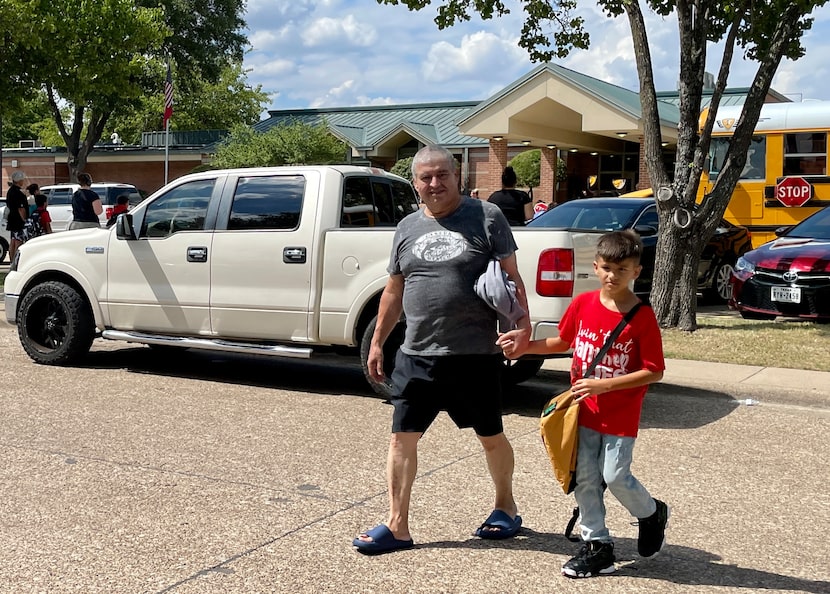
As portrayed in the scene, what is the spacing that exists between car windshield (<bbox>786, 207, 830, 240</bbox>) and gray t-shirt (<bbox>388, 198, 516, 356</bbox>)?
33.8ft

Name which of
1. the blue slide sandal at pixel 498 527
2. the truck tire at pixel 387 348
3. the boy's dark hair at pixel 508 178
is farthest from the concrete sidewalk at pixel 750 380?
the blue slide sandal at pixel 498 527

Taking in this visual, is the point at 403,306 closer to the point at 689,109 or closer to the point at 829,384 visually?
the point at 829,384

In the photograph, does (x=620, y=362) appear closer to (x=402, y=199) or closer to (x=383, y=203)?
(x=383, y=203)

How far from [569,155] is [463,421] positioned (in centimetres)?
3444

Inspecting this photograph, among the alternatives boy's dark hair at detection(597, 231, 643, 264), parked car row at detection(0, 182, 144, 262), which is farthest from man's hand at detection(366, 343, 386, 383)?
parked car row at detection(0, 182, 144, 262)

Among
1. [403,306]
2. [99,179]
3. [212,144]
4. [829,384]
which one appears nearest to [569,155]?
[212,144]

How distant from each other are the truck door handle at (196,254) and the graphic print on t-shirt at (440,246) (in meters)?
4.67

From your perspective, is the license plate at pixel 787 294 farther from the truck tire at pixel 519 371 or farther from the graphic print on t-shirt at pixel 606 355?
the graphic print on t-shirt at pixel 606 355

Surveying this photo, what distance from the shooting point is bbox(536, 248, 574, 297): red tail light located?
776cm

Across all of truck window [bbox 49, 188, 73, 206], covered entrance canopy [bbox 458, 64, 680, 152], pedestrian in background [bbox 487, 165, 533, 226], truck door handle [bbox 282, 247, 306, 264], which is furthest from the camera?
covered entrance canopy [bbox 458, 64, 680, 152]

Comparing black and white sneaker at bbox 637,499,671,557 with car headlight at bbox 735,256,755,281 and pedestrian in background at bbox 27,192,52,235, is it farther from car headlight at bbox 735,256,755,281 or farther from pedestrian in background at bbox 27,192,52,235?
pedestrian in background at bbox 27,192,52,235

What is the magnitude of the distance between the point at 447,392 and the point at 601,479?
2.63 feet

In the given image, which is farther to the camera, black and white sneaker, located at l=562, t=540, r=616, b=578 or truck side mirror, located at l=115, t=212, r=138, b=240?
truck side mirror, located at l=115, t=212, r=138, b=240

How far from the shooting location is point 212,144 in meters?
48.4
